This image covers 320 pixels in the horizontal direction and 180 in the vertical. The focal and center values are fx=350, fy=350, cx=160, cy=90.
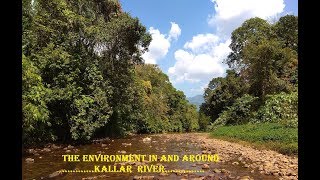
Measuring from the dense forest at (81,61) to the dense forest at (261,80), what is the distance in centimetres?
1328

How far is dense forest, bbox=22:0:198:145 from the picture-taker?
22766mm

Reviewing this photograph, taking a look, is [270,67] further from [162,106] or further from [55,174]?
[55,174]

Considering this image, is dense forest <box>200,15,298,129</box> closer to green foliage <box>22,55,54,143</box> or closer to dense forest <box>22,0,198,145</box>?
dense forest <box>22,0,198,145</box>

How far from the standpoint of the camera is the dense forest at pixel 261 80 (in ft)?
109

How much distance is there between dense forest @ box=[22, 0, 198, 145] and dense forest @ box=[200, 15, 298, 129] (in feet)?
43.6

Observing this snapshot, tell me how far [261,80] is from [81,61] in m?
22.6

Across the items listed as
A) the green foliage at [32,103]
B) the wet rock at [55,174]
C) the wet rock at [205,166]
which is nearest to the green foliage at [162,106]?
the green foliage at [32,103]

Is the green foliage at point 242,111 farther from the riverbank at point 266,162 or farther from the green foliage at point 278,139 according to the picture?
the riverbank at point 266,162

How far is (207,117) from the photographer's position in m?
60.1

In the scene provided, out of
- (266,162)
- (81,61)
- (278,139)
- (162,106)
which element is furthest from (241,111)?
(266,162)

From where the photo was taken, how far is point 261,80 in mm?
39656

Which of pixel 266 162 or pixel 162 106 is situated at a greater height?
pixel 162 106
